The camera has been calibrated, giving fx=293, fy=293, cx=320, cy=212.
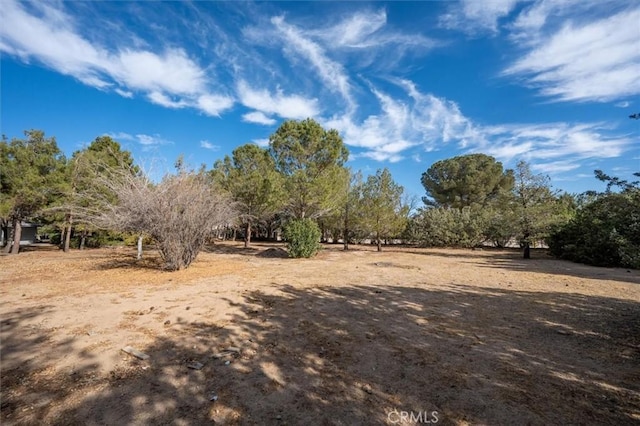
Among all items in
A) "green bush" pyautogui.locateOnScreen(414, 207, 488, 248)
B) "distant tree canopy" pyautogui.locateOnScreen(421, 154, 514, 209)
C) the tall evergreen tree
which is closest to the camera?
the tall evergreen tree

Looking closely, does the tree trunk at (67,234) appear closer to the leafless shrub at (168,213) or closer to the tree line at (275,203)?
the tree line at (275,203)

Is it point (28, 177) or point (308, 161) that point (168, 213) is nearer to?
point (308, 161)

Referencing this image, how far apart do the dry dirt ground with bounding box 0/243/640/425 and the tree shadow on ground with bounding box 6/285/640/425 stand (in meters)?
0.01

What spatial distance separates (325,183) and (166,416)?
1232 centimetres

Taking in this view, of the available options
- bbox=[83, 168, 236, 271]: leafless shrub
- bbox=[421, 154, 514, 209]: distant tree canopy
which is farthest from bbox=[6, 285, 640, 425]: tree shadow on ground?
bbox=[421, 154, 514, 209]: distant tree canopy

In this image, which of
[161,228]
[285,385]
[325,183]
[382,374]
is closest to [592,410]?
[382,374]

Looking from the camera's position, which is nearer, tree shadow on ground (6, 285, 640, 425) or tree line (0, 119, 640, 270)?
tree shadow on ground (6, 285, 640, 425)

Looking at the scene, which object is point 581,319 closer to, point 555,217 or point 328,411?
point 328,411

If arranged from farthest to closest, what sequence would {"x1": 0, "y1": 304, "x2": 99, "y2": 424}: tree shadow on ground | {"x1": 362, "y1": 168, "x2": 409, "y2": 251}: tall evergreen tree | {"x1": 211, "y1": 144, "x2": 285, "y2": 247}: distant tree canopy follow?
{"x1": 362, "y1": 168, "x2": 409, "y2": 251}: tall evergreen tree
{"x1": 211, "y1": 144, "x2": 285, "y2": 247}: distant tree canopy
{"x1": 0, "y1": 304, "x2": 99, "y2": 424}: tree shadow on ground

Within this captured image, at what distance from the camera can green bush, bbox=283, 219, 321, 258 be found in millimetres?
13023

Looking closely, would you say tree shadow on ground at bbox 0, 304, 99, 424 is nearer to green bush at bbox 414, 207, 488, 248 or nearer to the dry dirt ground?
the dry dirt ground

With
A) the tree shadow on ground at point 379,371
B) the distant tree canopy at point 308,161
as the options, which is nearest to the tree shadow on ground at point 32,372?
the tree shadow on ground at point 379,371

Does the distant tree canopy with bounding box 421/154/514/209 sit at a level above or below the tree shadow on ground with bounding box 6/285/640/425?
above

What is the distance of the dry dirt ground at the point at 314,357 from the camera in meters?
2.21
